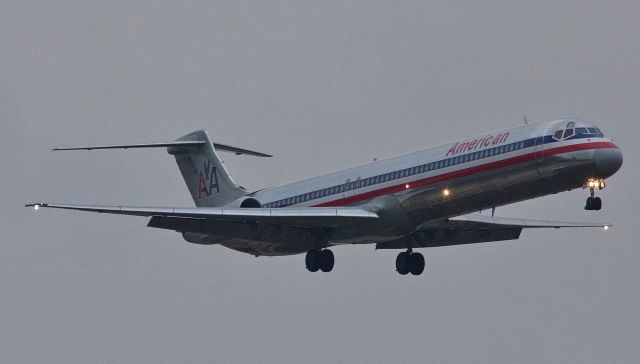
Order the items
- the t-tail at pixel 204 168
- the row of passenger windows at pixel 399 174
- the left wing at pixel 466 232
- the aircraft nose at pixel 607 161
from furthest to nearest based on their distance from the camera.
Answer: the t-tail at pixel 204 168 < the left wing at pixel 466 232 < the row of passenger windows at pixel 399 174 < the aircraft nose at pixel 607 161

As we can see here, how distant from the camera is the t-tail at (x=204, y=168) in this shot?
6775 cm

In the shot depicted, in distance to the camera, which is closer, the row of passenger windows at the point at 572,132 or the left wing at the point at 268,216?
the row of passenger windows at the point at 572,132

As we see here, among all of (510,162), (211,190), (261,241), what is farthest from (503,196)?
(211,190)

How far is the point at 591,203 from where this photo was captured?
175 ft

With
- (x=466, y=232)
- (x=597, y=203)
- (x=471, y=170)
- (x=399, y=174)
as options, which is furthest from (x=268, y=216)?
(x=597, y=203)

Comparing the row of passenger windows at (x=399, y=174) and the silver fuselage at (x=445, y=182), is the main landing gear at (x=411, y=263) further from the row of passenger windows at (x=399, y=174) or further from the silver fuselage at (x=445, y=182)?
the row of passenger windows at (x=399, y=174)

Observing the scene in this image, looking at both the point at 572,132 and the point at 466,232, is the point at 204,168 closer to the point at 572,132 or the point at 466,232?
the point at 466,232

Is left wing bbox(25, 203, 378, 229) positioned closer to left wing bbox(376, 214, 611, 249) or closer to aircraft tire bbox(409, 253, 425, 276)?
left wing bbox(376, 214, 611, 249)

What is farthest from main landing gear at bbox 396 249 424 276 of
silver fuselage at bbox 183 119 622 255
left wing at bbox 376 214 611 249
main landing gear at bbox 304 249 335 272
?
main landing gear at bbox 304 249 335 272

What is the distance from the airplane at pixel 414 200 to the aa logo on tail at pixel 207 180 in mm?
1541

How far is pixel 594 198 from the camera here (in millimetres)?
53500

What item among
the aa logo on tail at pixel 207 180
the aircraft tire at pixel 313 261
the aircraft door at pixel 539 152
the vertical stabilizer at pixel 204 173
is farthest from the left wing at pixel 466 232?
the aa logo on tail at pixel 207 180

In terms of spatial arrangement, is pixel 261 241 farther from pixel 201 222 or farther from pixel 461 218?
pixel 461 218

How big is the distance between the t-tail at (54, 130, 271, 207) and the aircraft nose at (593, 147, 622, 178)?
58.4 feet
